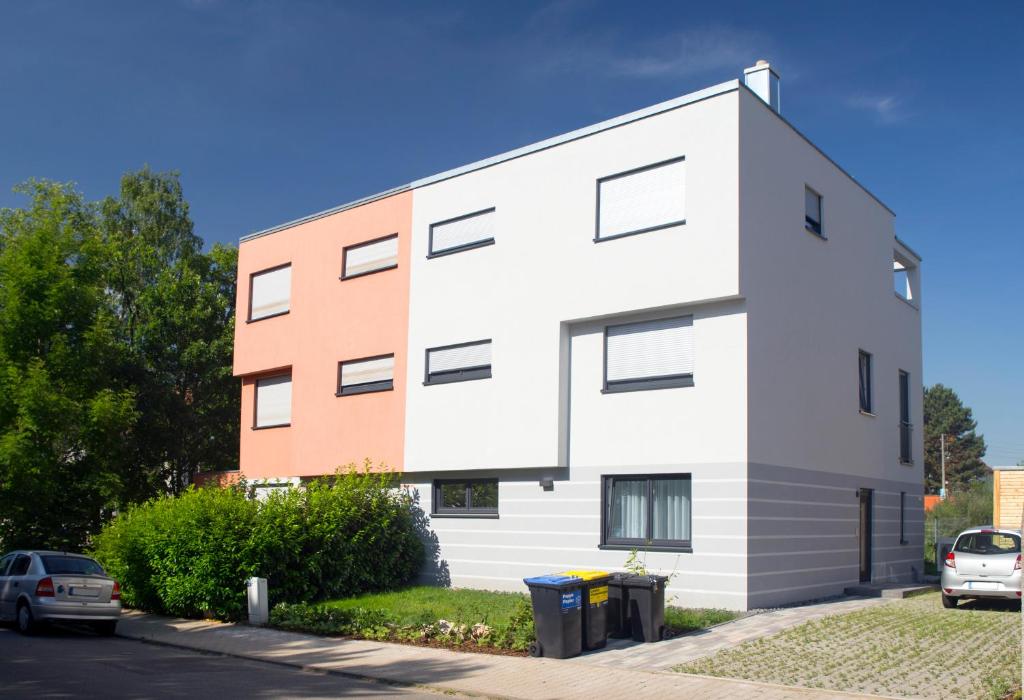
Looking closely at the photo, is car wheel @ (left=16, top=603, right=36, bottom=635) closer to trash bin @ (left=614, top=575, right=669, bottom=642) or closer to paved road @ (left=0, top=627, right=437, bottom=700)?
paved road @ (left=0, top=627, right=437, bottom=700)

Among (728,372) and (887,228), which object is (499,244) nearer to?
(728,372)

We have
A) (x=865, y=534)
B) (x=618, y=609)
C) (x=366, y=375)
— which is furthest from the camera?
(x=366, y=375)

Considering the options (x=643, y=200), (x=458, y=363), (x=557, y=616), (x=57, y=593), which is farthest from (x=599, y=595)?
(x=57, y=593)

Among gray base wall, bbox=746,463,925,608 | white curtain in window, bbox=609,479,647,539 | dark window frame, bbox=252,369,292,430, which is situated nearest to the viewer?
gray base wall, bbox=746,463,925,608

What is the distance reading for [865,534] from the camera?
814 inches

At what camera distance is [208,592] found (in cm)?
1697

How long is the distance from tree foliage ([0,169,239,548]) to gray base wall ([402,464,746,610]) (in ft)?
33.0

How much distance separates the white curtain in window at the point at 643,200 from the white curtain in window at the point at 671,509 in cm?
477

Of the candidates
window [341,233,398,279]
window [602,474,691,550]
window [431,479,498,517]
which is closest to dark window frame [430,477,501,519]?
window [431,479,498,517]

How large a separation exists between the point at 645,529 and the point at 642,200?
242 inches

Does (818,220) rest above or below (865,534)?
above

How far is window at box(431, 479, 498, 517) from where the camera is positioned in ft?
64.4

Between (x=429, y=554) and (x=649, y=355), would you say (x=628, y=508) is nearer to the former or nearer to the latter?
(x=649, y=355)

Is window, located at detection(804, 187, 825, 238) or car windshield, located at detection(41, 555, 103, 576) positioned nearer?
car windshield, located at detection(41, 555, 103, 576)
